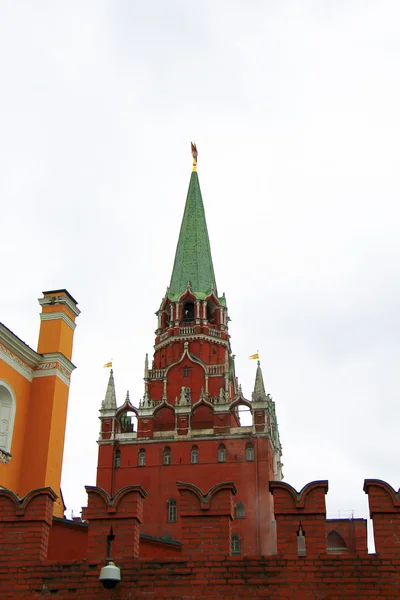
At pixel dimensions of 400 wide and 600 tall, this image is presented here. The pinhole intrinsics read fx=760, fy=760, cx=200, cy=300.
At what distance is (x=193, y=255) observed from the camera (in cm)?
6475

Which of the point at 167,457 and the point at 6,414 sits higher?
the point at 167,457

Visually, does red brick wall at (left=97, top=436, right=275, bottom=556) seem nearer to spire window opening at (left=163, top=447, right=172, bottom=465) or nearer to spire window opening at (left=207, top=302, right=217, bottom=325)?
spire window opening at (left=163, top=447, right=172, bottom=465)

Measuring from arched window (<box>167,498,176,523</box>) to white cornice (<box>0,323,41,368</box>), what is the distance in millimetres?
32284

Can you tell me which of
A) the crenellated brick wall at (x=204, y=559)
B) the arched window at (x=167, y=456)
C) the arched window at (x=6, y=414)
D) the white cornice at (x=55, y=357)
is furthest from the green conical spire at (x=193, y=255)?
the crenellated brick wall at (x=204, y=559)

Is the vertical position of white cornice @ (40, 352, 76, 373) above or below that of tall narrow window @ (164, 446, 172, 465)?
Result: below

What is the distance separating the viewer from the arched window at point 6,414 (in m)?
17.0

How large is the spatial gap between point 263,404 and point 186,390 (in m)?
6.32

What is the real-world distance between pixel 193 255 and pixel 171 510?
77.5ft

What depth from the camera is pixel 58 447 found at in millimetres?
17969

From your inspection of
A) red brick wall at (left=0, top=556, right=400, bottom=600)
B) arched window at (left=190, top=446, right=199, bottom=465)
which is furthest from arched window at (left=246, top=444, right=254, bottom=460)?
red brick wall at (left=0, top=556, right=400, bottom=600)

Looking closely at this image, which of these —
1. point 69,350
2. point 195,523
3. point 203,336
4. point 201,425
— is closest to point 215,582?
point 195,523

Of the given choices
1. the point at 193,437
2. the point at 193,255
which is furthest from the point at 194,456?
the point at 193,255

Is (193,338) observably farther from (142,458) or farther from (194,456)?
(142,458)

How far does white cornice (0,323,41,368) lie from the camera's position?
1734 centimetres
